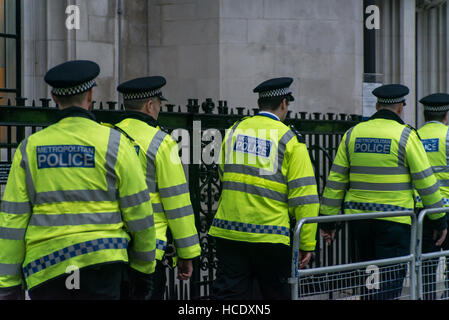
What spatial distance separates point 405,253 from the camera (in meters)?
6.70

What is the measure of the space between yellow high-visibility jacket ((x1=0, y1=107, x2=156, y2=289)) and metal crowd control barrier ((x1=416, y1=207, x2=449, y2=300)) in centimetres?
281

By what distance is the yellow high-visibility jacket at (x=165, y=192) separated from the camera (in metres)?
5.23

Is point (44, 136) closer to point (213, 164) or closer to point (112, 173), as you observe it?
point (112, 173)

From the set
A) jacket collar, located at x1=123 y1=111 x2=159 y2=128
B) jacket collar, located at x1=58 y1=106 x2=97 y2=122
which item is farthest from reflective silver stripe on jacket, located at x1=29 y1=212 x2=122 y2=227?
jacket collar, located at x1=123 y1=111 x2=159 y2=128

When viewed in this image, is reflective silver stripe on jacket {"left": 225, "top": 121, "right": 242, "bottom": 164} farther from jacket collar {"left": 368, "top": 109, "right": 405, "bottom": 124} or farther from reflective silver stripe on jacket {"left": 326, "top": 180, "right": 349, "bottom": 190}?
jacket collar {"left": 368, "top": 109, "right": 405, "bottom": 124}

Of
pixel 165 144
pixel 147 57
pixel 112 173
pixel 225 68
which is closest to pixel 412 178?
pixel 165 144

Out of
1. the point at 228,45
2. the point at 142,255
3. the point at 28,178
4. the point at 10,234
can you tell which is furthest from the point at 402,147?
the point at 228,45

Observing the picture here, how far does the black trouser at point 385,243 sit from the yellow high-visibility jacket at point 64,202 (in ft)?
8.54

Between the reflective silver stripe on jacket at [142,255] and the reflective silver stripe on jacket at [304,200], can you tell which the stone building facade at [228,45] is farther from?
the reflective silver stripe on jacket at [142,255]

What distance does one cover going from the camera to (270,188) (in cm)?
580

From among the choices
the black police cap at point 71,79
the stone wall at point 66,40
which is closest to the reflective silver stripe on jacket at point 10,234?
the black police cap at point 71,79

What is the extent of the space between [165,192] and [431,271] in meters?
2.53

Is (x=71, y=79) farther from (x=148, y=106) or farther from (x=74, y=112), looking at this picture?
(x=148, y=106)

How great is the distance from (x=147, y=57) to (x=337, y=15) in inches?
116
